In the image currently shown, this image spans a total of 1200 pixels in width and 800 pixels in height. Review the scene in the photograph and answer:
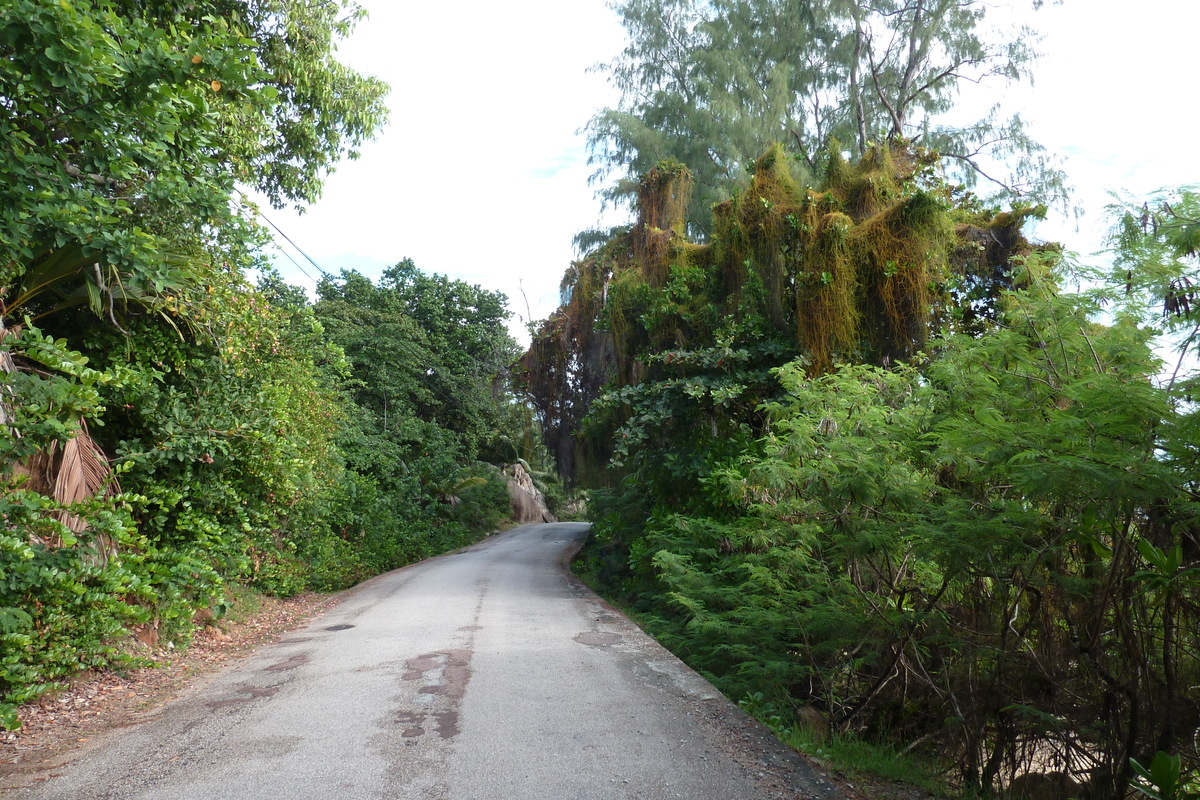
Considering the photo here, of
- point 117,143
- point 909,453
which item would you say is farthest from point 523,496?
point 117,143

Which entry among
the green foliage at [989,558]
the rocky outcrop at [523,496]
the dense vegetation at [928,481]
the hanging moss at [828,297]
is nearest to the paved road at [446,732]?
the dense vegetation at [928,481]

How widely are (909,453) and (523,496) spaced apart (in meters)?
31.6

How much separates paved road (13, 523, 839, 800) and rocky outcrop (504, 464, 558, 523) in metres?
26.4

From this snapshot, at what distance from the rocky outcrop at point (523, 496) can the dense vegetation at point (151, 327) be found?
802 inches

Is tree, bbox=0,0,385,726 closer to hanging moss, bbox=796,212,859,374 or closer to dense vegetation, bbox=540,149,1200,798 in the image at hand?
dense vegetation, bbox=540,149,1200,798

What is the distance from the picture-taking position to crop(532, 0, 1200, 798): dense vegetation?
13.2ft

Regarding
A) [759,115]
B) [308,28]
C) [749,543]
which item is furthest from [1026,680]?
[759,115]

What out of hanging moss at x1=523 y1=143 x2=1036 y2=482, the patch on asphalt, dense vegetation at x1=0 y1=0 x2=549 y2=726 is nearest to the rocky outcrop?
dense vegetation at x1=0 y1=0 x2=549 y2=726

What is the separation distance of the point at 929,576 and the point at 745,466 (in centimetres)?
375

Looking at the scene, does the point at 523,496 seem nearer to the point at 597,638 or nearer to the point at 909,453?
the point at 597,638

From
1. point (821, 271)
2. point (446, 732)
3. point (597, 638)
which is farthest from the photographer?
point (821, 271)

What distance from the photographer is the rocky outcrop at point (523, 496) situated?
35188 millimetres

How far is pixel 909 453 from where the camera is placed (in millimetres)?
5914

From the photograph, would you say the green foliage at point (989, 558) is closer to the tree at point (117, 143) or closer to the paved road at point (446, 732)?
the paved road at point (446, 732)
